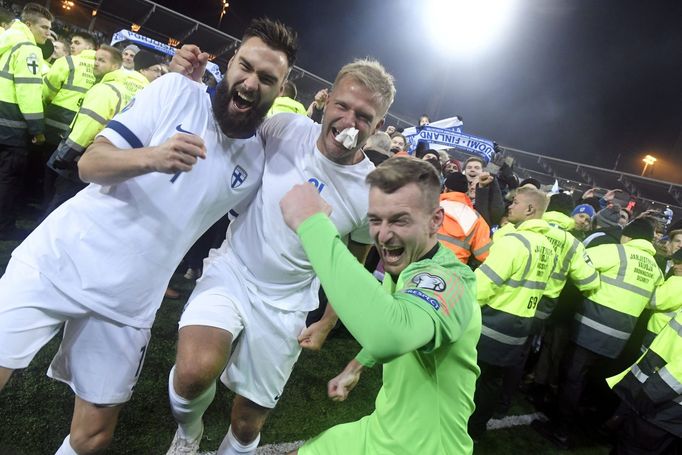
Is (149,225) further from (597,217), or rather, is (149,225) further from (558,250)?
(597,217)

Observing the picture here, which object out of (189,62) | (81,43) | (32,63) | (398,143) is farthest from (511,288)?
(81,43)

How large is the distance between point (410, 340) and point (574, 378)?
4.33m

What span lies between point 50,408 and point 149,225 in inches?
77.1

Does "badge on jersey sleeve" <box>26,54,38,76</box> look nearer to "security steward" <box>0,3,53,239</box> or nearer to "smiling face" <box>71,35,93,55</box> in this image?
"security steward" <box>0,3,53,239</box>

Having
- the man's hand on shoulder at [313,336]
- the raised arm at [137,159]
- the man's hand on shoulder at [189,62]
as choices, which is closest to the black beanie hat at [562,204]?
the man's hand on shoulder at [313,336]

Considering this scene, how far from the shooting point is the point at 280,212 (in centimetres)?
261

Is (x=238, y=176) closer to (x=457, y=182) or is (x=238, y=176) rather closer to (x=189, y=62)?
(x=189, y=62)

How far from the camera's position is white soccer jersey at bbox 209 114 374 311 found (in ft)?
8.46

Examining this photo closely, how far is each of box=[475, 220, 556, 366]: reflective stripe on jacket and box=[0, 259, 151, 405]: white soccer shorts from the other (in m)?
2.86

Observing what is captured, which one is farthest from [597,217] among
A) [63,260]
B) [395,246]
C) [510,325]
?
[63,260]

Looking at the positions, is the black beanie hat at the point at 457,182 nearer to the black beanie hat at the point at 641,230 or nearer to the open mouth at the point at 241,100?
the black beanie hat at the point at 641,230

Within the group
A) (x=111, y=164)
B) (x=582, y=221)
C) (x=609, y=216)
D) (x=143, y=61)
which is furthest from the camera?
(x=143, y=61)

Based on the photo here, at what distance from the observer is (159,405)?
3.36 meters

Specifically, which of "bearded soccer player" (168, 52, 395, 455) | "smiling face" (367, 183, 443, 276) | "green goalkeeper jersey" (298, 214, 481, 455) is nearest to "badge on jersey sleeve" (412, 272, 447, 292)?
"green goalkeeper jersey" (298, 214, 481, 455)
